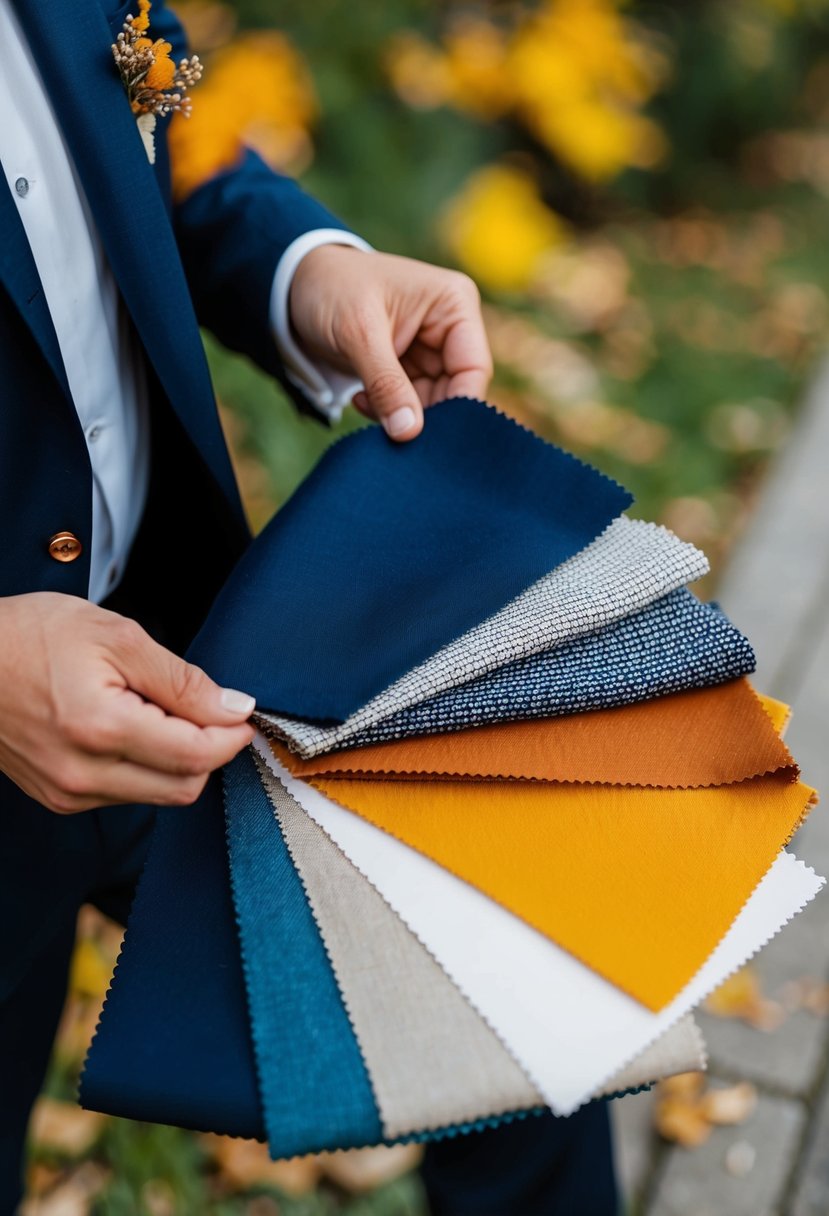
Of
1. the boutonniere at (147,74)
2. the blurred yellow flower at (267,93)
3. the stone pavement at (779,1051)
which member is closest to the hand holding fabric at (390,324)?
the boutonniere at (147,74)

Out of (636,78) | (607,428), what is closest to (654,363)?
(607,428)

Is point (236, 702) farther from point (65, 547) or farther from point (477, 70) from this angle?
point (477, 70)

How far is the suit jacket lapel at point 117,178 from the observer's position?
3.96 feet

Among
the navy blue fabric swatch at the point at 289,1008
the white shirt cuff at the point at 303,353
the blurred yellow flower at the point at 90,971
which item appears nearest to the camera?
the navy blue fabric swatch at the point at 289,1008

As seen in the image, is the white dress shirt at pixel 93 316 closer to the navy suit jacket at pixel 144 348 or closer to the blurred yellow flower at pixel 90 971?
the navy suit jacket at pixel 144 348

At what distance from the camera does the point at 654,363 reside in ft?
15.5

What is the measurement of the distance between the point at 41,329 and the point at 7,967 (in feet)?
2.57

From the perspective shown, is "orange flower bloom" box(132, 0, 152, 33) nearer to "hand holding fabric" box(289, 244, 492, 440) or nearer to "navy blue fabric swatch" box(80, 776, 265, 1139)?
"hand holding fabric" box(289, 244, 492, 440)

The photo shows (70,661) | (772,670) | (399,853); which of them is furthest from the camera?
(772,670)

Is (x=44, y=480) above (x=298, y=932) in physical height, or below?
above

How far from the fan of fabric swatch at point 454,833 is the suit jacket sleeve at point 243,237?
1.20ft

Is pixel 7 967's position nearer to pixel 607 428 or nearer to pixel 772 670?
pixel 772 670

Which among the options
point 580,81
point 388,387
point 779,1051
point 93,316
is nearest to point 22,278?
point 93,316

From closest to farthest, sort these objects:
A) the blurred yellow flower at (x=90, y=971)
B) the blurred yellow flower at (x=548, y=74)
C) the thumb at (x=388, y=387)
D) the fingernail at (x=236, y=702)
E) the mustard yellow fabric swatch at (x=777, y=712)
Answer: the fingernail at (x=236, y=702) → the mustard yellow fabric swatch at (x=777, y=712) → the thumb at (x=388, y=387) → the blurred yellow flower at (x=90, y=971) → the blurred yellow flower at (x=548, y=74)
